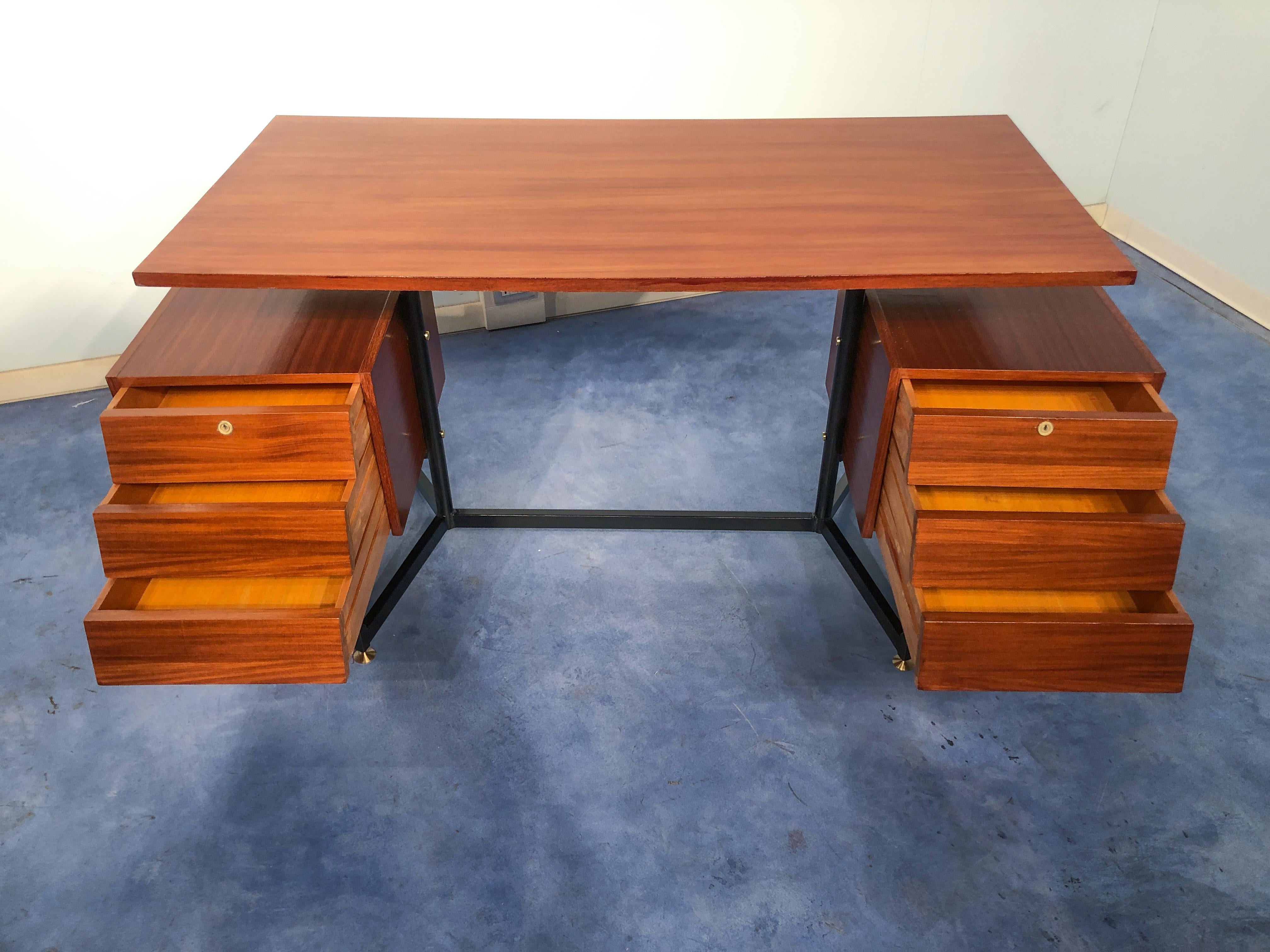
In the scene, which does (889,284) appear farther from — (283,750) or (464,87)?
(464,87)

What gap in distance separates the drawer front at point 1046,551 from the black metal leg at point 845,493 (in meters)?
0.28

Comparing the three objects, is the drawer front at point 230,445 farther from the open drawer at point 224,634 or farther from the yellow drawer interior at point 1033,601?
the yellow drawer interior at point 1033,601

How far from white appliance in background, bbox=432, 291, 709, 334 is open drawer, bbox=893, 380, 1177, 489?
1446 millimetres

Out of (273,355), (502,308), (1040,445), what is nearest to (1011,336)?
(1040,445)

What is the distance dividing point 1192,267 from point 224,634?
2925 millimetres

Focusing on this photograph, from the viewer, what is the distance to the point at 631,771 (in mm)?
1706

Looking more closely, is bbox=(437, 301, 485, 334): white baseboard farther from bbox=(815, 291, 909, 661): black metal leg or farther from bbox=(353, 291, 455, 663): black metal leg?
bbox=(815, 291, 909, 661): black metal leg

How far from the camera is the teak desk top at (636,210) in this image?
144cm

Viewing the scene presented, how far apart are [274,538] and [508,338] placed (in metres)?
1.48

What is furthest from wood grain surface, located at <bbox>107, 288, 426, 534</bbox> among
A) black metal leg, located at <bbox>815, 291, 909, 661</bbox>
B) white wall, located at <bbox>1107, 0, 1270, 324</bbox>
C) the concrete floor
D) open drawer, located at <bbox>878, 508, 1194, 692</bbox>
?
white wall, located at <bbox>1107, 0, 1270, 324</bbox>

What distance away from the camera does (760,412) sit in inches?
103

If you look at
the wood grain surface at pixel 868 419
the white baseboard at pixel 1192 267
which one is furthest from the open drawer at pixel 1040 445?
the white baseboard at pixel 1192 267

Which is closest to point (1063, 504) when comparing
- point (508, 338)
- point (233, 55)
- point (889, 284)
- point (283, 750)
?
point (889, 284)

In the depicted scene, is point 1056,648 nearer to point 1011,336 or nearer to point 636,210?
point 1011,336
